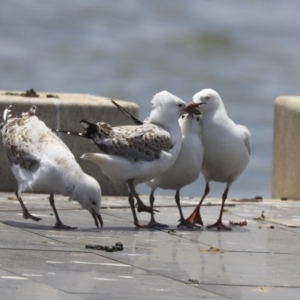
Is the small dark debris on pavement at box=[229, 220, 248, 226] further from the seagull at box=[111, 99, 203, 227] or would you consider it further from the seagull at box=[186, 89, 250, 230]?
the seagull at box=[111, 99, 203, 227]

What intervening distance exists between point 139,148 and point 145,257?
173 cm

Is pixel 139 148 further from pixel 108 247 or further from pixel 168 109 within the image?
pixel 108 247

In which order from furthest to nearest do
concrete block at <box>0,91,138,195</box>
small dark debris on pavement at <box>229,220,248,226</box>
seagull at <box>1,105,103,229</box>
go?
concrete block at <box>0,91,138,195</box>, small dark debris on pavement at <box>229,220,248,226</box>, seagull at <box>1,105,103,229</box>

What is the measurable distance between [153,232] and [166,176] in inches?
27.0

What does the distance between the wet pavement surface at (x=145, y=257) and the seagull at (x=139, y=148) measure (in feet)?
1.67

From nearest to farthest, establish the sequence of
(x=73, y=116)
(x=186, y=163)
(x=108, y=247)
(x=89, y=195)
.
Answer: (x=108, y=247), (x=89, y=195), (x=186, y=163), (x=73, y=116)

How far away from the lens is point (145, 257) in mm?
A: 8242

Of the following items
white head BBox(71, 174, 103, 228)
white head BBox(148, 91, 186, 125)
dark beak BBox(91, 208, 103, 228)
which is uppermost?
white head BBox(148, 91, 186, 125)

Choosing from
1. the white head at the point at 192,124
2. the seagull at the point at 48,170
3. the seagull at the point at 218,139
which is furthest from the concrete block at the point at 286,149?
the seagull at the point at 48,170

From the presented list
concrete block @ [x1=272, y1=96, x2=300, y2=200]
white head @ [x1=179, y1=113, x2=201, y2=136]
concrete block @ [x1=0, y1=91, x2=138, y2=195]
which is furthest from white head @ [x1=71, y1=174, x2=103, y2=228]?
concrete block @ [x1=272, y1=96, x2=300, y2=200]

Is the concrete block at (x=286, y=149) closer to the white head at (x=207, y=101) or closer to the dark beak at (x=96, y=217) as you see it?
the white head at (x=207, y=101)

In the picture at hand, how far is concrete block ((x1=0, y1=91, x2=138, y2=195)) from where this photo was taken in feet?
40.8

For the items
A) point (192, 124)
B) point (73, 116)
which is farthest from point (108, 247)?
point (73, 116)

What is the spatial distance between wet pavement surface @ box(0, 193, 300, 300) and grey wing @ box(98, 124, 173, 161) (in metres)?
0.69
